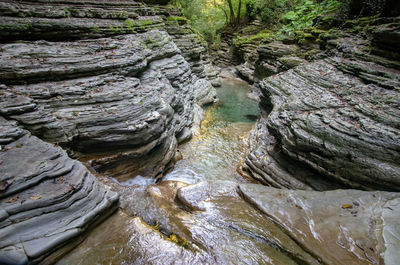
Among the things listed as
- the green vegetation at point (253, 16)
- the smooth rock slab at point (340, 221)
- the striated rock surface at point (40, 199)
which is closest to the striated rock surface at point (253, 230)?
the smooth rock slab at point (340, 221)

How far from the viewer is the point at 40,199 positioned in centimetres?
351

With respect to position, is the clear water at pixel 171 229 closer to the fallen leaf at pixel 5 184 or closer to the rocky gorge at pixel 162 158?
the rocky gorge at pixel 162 158

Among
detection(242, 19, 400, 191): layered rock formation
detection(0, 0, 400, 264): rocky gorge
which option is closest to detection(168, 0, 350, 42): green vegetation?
detection(242, 19, 400, 191): layered rock formation

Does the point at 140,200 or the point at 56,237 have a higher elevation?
the point at 56,237

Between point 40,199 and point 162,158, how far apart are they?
510cm

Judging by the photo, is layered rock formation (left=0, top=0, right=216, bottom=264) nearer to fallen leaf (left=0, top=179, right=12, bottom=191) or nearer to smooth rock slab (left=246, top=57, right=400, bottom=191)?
fallen leaf (left=0, top=179, right=12, bottom=191)

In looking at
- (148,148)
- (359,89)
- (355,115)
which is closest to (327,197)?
(355,115)

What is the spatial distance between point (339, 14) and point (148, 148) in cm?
1414

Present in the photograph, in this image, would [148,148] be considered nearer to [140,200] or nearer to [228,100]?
[140,200]

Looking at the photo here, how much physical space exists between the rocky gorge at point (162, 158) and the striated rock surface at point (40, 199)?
0.07 feet

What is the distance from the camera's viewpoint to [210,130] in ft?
44.1

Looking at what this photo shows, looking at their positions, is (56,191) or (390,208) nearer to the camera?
(56,191)

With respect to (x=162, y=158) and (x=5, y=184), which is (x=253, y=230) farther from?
(x=162, y=158)

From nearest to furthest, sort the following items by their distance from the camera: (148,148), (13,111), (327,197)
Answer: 1. (13,111)
2. (327,197)
3. (148,148)
